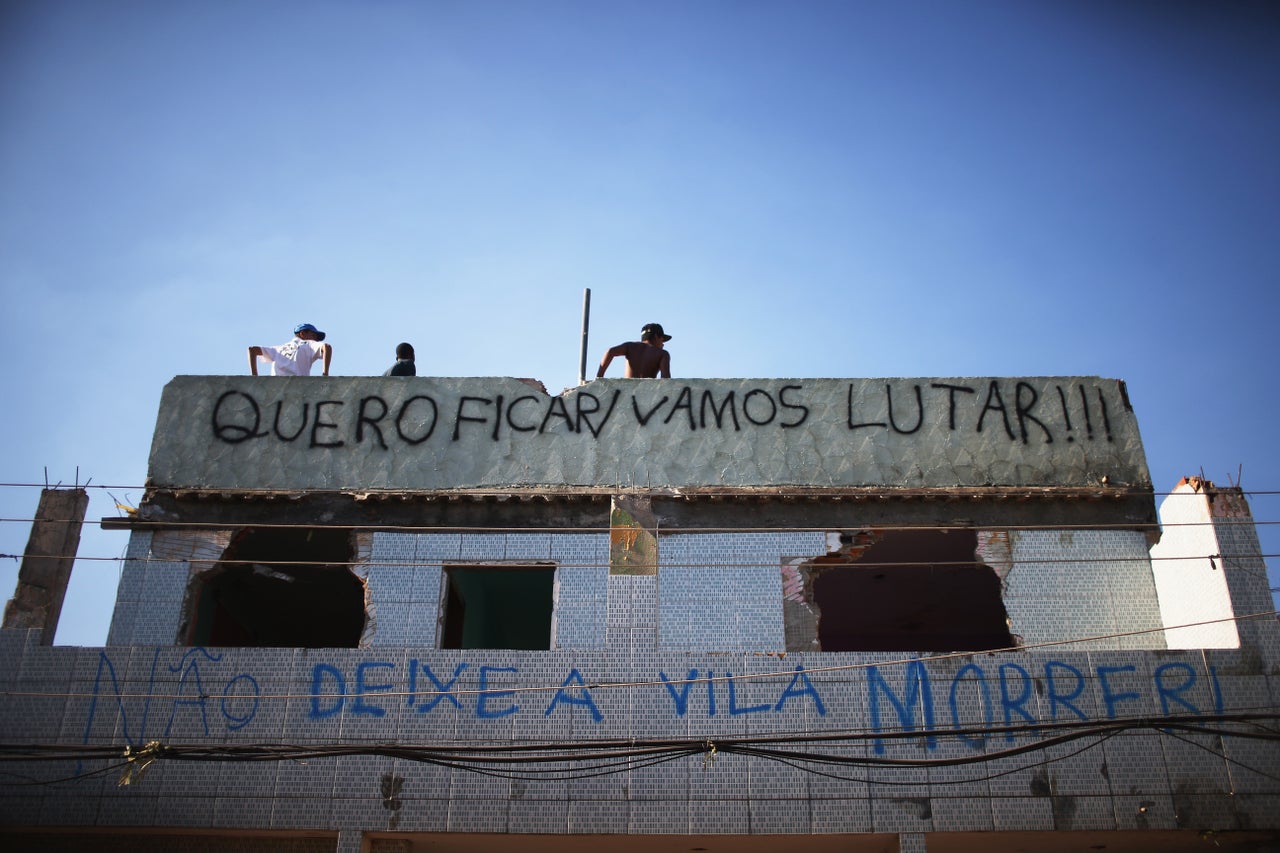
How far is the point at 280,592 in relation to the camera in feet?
41.7

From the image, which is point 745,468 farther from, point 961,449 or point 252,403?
point 252,403

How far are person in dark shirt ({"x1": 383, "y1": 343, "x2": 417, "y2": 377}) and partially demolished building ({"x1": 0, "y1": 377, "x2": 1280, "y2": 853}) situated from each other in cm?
70

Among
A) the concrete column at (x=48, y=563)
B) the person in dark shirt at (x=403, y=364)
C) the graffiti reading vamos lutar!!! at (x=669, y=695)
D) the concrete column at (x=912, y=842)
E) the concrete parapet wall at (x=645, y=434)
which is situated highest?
the person in dark shirt at (x=403, y=364)

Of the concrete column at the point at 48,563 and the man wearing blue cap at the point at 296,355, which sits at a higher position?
the man wearing blue cap at the point at 296,355

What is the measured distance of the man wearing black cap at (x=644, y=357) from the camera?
1264cm

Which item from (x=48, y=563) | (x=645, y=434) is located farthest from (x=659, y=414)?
(x=48, y=563)

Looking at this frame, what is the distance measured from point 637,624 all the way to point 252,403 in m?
4.86

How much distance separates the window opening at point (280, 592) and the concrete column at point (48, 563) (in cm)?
124

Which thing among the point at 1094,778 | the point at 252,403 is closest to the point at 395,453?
the point at 252,403

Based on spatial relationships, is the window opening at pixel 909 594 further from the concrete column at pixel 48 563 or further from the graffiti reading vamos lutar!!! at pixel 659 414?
the concrete column at pixel 48 563

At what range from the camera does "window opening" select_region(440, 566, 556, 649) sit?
1101 centimetres

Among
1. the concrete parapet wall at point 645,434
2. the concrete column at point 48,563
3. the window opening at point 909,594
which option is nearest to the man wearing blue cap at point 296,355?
the concrete parapet wall at point 645,434

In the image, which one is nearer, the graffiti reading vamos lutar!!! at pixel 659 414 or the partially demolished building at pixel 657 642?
the partially demolished building at pixel 657 642

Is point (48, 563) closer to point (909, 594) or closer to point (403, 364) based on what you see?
point (403, 364)
